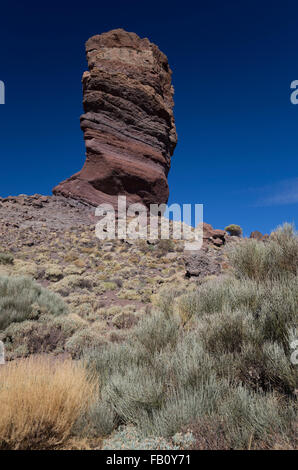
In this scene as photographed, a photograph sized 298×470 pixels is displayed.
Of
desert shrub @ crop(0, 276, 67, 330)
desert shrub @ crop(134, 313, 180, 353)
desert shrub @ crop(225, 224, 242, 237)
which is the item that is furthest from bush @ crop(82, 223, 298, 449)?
desert shrub @ crop(225, 224, 242, 237)

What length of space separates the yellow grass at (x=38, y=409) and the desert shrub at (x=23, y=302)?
4156mm

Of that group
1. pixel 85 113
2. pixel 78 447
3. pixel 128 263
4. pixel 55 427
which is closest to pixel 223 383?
pixel 78 447

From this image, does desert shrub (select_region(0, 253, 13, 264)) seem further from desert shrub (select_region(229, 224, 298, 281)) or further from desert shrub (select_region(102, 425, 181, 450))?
desert shrub (select_region(102, 425, 181, 450))

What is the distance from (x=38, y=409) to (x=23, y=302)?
17.4 ft

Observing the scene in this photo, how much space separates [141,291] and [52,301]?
3925 millimetres

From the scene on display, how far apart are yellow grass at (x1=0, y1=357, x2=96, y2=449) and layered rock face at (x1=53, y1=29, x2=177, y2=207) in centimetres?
2203

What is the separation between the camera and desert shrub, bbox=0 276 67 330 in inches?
242

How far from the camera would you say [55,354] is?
506 centimetres

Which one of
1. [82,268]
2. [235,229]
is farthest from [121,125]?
[235,229]

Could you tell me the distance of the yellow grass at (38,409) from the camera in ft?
6.45

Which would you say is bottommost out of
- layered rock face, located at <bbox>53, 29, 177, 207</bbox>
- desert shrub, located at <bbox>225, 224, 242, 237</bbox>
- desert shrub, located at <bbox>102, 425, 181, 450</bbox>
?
desert shrub, located at <bbox>102, 425, 181, 450</bbox>

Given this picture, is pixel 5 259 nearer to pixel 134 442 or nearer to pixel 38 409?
pixel 38 409

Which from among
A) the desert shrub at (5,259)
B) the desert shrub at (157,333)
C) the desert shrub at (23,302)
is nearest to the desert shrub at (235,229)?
the desert shrub at (5,259)
